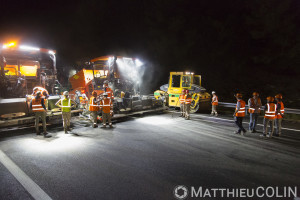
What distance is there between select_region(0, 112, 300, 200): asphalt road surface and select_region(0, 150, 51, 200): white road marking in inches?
0.7

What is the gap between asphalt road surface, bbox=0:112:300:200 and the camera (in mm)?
3699

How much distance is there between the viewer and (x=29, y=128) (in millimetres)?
7840

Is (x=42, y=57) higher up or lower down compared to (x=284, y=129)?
higher up

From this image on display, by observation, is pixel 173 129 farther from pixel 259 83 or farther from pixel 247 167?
pixel 259 83

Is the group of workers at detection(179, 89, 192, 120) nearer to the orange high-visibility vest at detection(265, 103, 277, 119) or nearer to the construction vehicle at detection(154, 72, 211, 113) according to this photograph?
the construction vehicle at detection(154, 72, 211, 113)

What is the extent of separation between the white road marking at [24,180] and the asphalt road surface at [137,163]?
0.05 ft

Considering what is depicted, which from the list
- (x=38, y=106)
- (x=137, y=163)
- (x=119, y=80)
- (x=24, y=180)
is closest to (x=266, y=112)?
(x=137, y=163)

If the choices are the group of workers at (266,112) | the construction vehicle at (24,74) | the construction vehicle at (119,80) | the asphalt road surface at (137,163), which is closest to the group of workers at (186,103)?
the construction vehicle at (119,80)

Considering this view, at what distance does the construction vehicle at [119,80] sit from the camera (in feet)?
38.1

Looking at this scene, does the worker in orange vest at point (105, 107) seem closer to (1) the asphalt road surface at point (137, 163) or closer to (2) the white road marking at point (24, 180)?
(1) the asphalt road surface at point (137, 163)

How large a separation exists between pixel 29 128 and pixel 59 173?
4.64 m

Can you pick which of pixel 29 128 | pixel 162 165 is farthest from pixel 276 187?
pixel 29 128

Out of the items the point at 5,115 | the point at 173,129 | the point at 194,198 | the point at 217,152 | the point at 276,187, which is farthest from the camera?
the point at 173,129

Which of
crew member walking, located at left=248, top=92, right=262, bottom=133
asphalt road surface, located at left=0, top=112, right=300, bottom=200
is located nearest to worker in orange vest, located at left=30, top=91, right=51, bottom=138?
asphalt road surface, located at left=0, top=112, right=300, bottom=200
